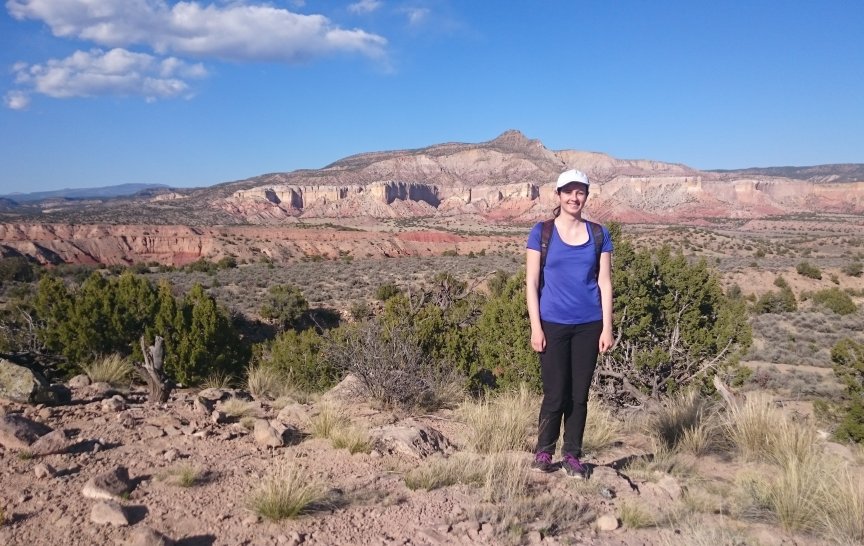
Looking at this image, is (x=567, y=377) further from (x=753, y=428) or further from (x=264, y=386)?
(x=264, y=386)

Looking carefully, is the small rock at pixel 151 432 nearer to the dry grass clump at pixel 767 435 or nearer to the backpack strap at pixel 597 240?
the backpack strap at pixel 597 240

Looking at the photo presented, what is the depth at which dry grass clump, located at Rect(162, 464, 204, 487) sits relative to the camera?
3.20 m

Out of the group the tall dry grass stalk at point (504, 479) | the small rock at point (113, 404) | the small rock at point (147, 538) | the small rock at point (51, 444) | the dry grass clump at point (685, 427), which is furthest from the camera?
the small rock at point (113, 404)

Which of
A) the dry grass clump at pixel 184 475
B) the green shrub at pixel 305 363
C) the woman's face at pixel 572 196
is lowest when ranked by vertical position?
the green shrub at pixel 305 363

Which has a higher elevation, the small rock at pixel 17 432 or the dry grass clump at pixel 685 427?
the small rock at pixel 17 432

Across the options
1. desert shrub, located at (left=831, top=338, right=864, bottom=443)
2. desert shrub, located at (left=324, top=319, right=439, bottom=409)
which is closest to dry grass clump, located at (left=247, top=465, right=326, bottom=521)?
desert shrub, located at (left=324, top=319, right=439, bottom=409)

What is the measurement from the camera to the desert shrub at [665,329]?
669 centimetres

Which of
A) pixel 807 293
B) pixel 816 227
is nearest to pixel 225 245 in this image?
pixel 807 293

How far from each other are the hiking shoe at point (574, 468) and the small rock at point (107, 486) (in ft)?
8.85

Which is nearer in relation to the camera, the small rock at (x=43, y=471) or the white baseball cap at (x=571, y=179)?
the small rock at (x=43, y=471)

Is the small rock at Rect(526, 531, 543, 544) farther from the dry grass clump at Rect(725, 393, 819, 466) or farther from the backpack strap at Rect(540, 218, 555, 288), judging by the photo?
the dry grass clump at Rect(725, 393, 819, 466)

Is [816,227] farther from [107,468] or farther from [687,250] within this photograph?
[107,468]

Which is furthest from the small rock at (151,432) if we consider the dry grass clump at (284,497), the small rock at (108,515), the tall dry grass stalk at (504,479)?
the tall dry grass stalk at (504,479)

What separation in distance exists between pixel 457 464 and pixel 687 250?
49375mm
